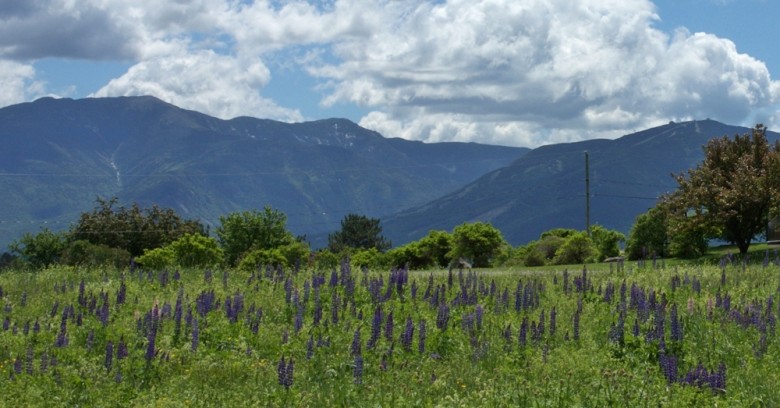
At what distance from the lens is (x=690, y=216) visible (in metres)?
41.6

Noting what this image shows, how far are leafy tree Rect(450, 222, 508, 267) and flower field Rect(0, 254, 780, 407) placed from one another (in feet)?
125

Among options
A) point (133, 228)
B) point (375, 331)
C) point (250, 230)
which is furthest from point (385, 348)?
point (133, 228)

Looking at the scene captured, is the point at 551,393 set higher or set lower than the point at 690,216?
lower

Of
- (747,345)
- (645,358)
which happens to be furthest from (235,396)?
(747,345)

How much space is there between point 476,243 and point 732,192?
21.5 meters

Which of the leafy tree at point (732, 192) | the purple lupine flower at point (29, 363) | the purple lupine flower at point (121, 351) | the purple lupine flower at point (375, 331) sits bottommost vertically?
the purple lupine flower at point (29, 363)

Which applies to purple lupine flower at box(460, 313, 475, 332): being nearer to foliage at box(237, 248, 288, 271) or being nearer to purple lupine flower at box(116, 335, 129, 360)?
purple lupine flower at box(116, 335, 129, 360)

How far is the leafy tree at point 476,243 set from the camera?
58062 mm

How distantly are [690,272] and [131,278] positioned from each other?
49.4 ft

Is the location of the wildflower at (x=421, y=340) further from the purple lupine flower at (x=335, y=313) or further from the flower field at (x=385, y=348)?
the purple lupine flower at (x=335, y=313)

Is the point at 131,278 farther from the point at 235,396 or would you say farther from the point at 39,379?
the point at 235,396

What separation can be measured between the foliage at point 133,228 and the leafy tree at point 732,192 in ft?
146

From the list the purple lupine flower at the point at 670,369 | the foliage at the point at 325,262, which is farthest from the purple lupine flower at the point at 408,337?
the foliage at the point at 325,262

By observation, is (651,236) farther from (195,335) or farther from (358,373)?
(358,373)
